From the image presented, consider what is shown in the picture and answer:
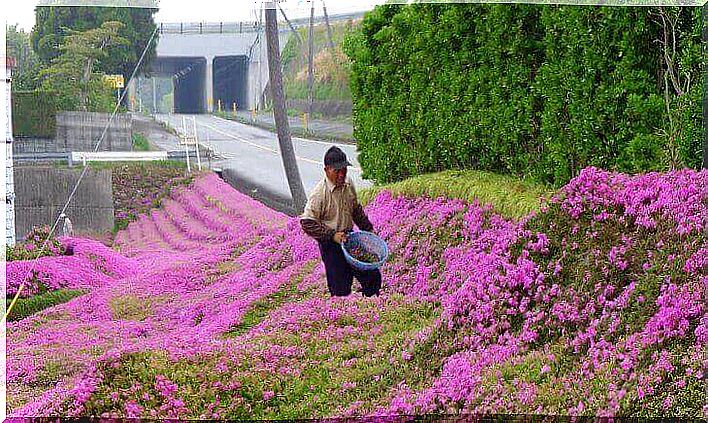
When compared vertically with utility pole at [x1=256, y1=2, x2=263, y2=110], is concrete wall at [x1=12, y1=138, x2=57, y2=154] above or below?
below

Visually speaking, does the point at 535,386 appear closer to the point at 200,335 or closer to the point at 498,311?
the point at 498,311

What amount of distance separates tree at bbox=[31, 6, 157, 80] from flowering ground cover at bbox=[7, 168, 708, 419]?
86 cm

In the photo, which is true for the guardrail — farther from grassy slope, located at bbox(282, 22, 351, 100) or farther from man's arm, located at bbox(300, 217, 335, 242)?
man's arm, located at bbox(300, 217, 335, 242)


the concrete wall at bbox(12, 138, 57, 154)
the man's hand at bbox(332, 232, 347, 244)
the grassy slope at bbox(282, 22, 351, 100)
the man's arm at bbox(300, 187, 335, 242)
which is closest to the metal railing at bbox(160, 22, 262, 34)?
the grassy slope at bbox(282, 22, 351, 100)

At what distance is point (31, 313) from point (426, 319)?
2479mm

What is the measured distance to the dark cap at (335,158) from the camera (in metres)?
5.65

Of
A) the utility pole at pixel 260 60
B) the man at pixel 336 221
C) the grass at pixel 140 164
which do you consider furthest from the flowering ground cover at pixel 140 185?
the man at pixel 336 221

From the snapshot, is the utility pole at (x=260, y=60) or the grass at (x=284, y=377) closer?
the grass at (x=284, y=377)

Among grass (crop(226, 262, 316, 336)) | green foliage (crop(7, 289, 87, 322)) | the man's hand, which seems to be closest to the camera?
the man's hand

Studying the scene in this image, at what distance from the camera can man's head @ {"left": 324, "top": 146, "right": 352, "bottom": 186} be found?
5609 millimetres

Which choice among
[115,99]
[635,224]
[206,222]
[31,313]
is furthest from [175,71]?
[635,224]

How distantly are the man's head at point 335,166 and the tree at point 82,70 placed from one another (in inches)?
56.7

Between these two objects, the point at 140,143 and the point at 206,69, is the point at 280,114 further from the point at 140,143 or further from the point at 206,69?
the point at 140,143

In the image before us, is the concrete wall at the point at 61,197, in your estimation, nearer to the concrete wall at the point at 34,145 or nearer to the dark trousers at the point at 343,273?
the concrete wall at the point at 34,145
